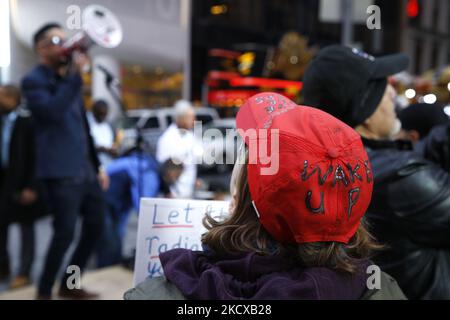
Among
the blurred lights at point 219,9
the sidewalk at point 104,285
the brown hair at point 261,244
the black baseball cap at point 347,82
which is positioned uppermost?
the blurred lights at point 219,9

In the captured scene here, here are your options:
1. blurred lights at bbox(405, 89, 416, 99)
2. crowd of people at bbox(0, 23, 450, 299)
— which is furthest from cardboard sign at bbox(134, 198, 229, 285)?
blurred lights at bbox(405, 89, 416, 99)

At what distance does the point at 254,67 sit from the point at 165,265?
606 inches

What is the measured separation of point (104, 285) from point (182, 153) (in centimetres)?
160

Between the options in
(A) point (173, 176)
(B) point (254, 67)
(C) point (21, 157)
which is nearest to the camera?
(C) point (21, 157)

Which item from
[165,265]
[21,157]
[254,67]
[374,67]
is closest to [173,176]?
[21,157]

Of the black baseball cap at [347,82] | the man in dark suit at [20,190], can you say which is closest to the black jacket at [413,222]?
the black baseball cap at [347,82]

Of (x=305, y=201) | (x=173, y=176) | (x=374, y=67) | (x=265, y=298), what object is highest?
(x=374, y=67)

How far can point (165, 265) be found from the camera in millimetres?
1214

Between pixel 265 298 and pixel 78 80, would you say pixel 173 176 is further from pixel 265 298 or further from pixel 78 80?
pixel 265 298

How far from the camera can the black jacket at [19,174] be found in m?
4.30

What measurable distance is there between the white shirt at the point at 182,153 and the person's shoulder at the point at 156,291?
11.9 ft

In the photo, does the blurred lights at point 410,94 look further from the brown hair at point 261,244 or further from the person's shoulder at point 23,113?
the brown hair at point 261,244

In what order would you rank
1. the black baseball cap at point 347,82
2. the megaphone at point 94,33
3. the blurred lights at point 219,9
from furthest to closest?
1. the blurred lights at point 219,9
2. the megaphone at point 94,33
3. the black baseball cap at point 347,82

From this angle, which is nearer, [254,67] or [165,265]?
[165,265]
